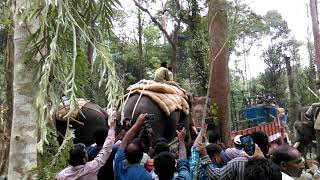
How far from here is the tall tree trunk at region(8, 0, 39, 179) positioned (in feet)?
10.6

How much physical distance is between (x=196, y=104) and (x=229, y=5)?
2798mm

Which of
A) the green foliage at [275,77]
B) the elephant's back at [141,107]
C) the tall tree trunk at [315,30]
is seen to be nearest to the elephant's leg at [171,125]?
the elephant's back at [141,107]

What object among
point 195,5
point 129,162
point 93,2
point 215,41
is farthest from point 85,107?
point 195,5

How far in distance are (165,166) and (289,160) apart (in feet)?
3.24

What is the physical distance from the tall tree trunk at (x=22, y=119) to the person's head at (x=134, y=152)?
3.34ft

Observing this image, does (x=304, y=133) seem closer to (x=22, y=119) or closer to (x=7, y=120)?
(x=7, y=120)

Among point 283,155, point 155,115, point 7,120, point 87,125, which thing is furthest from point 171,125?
point 283,155

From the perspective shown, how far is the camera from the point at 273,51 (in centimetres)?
2580

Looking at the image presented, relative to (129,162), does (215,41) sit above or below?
above

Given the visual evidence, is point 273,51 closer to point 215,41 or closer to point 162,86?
point 215,41

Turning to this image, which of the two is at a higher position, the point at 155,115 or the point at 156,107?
the point at 156,107

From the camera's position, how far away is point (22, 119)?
324 centimetres

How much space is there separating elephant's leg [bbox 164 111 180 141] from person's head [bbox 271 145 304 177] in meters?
4.42

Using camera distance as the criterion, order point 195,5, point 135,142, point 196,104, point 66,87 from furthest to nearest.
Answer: point 195,5
point 196,104
point 135,142
point 66,87
